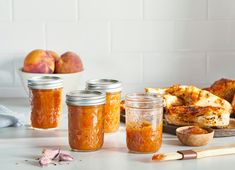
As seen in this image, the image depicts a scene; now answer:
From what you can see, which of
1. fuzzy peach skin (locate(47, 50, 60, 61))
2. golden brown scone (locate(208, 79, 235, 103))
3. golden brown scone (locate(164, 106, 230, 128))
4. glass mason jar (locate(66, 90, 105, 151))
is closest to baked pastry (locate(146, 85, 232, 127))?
golden brown scone (locate(164, 106, 230, 128))

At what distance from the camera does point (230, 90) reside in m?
1.88

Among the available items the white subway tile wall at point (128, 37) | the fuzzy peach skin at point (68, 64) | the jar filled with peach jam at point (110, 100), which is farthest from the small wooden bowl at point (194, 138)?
the white subway tile wall at point (128, 37)

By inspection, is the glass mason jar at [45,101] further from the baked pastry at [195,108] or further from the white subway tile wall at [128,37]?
the white subway tile wall at [128,37]

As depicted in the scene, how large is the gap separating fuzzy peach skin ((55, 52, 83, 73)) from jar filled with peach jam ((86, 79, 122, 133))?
38cm

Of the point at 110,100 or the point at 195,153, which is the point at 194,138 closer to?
the point at 195,153

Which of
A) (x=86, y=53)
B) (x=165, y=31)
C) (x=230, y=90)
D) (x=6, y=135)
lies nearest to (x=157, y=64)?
(x=165, y=31)

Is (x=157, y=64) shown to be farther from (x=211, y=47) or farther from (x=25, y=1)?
(x=25, y=1)

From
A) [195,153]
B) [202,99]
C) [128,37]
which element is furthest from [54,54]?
[195,153]

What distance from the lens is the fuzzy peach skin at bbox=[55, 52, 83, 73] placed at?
203cm

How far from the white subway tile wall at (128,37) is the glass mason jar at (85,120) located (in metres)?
0.76

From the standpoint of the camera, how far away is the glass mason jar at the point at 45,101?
5.38 ft

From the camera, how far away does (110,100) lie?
1634mm

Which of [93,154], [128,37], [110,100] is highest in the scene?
[128,37]

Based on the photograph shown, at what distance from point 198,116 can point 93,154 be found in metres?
0.32
